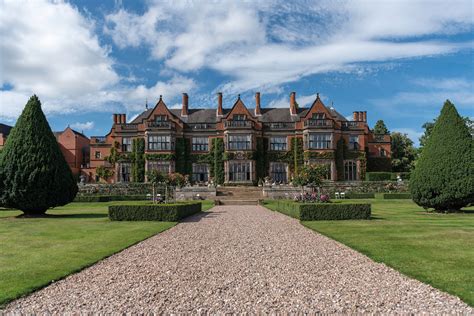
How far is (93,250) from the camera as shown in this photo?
12.2 m

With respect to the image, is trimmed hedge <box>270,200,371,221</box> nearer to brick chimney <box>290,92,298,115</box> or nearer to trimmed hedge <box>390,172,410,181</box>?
trimmed hedge <box>390,172,410,181</box>

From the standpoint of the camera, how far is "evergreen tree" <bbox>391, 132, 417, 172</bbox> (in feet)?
213

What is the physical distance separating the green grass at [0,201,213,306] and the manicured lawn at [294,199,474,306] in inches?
288

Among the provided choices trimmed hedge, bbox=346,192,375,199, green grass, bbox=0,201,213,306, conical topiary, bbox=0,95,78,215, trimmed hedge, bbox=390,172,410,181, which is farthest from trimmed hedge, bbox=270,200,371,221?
trimmed hedge, bbox=390,172,410,181

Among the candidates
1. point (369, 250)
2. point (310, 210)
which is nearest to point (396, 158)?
point (310, 210)

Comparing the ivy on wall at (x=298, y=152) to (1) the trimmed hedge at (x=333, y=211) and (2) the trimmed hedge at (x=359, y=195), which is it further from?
(1) the trimmed hedge at (x=333, y=211)

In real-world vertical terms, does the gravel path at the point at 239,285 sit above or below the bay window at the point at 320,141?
below

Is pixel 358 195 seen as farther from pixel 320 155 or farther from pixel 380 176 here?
pixel 320 155

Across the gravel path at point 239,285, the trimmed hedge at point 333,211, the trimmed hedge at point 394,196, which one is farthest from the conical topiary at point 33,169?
the trimmed hedge at point 394,196

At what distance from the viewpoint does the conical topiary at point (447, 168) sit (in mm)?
23453

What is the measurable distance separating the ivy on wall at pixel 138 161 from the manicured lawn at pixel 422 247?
127ft

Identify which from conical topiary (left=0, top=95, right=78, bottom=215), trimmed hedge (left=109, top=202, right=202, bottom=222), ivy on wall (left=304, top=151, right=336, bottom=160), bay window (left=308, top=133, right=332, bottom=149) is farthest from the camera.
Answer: bay window (left=308, top=133, right=332, bottom=149)

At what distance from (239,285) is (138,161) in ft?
160

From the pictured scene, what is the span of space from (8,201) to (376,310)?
22228mm
